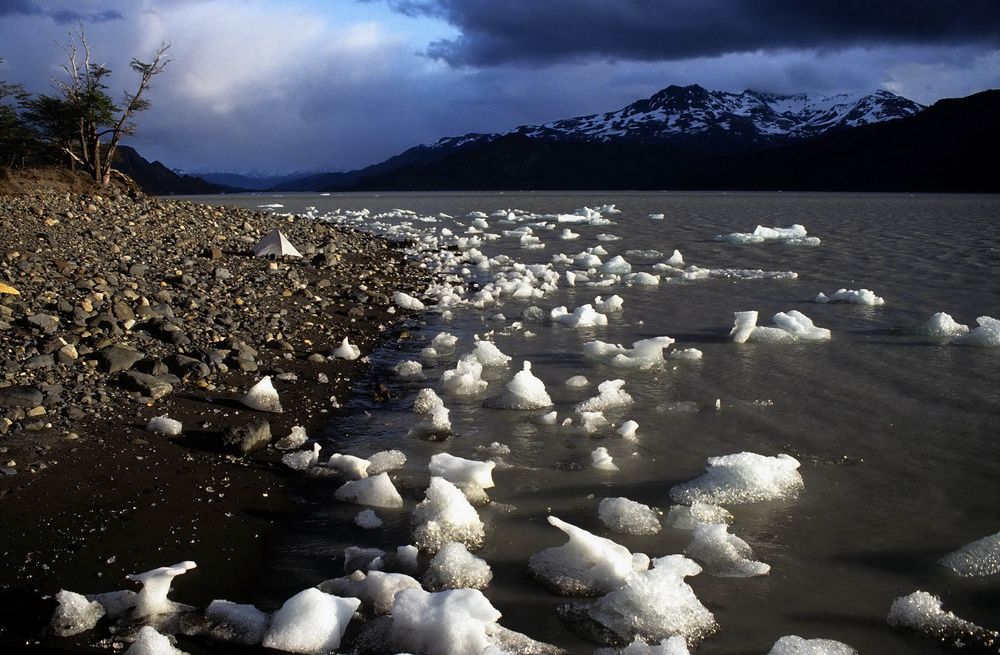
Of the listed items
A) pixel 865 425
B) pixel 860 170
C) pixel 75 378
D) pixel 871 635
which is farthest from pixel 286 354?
pixel 860 170

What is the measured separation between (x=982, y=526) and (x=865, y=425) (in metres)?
1.70

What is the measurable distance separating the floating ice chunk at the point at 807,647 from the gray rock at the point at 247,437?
3675 mm

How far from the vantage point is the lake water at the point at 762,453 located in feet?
11.8

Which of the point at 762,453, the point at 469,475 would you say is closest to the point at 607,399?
the point at 762,453

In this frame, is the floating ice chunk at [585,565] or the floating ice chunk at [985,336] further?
the floating ice chunk at [985,336]

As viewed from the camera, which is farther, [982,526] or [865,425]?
[865,425]

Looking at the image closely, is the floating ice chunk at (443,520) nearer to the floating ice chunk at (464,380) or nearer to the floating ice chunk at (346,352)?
the floating ice chunk at (464,380)

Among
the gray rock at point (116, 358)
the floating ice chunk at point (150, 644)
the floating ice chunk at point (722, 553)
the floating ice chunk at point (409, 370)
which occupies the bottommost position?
the floating ice chunk at point (722, 553)

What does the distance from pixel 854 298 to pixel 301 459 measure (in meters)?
8.83

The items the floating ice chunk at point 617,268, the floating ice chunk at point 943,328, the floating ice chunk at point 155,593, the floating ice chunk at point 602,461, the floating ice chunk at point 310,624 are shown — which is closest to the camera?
the floating ice chunk at point 310,624

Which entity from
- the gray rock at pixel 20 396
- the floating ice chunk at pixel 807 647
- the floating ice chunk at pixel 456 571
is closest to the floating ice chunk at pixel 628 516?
the floating ice chunk at pixel 456 571

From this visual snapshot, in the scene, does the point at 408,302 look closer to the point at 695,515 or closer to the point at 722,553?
the point at 695,515

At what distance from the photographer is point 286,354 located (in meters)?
7.86

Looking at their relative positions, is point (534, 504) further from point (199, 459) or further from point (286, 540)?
point (199, 459)
